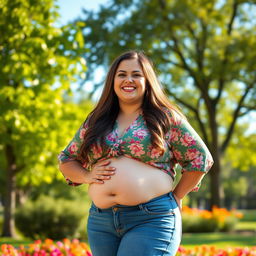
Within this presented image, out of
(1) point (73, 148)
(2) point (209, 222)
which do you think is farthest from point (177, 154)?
(2) point (209, 222)

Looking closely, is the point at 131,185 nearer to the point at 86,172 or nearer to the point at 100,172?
the point at 100,172

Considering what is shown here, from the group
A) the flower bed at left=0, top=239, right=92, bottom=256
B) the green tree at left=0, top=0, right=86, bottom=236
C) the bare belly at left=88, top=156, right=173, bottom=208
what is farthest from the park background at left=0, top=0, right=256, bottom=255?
the bare belly at left=88, top=156, right=173, bottom=208

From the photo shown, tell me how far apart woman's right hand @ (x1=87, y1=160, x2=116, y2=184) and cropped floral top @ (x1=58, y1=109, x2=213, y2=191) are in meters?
0.05

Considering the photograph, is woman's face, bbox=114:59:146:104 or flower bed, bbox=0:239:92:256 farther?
flower bed, bbox=0:239:92:256

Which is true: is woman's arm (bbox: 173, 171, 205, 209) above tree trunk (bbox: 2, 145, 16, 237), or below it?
above

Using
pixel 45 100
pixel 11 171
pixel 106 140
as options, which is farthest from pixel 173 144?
pixel 11 171

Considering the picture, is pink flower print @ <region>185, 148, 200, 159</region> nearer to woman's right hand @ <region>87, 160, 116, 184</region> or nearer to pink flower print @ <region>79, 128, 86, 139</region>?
woman's right hand @ <region>87, 160, 116, 184</region>

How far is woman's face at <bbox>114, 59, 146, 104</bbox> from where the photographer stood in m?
2.82

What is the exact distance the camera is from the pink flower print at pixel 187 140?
2.71 metres

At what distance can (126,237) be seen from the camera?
2.50 metres

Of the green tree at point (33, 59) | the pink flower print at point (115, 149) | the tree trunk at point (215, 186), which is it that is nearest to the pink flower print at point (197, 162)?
the pink flower print at point (115, 149)

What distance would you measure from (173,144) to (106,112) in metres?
0.52

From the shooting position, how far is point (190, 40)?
1883cm

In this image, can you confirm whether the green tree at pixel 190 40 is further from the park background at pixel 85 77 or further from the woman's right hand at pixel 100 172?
the woman's right hand at pixel 100 172
